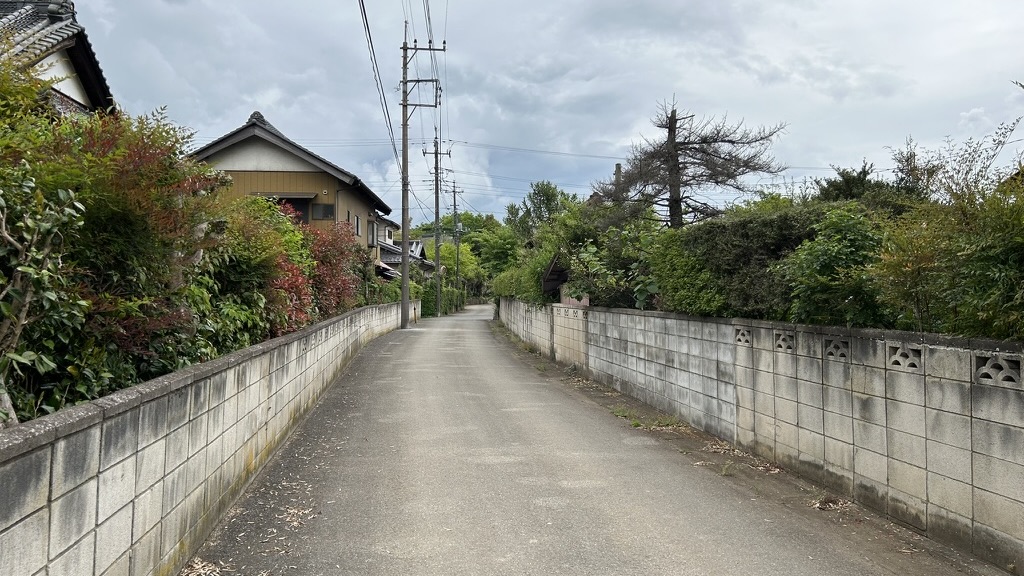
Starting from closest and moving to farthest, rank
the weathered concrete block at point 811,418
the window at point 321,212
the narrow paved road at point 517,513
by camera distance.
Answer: the narrow paved road at point 517,513 < the weathered concrete block at point 811,418 < the window at point 321,212

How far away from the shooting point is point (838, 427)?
5.04 m

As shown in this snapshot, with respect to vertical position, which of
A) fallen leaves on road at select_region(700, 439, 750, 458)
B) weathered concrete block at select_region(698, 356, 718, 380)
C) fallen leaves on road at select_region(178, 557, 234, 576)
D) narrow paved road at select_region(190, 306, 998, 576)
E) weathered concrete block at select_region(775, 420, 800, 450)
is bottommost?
fallen leaves on road at select_region(700, 439, 750, 458)

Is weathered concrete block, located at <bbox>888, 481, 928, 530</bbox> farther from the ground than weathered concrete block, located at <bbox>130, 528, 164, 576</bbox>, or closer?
closer

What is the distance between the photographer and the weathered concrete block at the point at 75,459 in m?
2.38

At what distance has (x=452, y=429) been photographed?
303 inches

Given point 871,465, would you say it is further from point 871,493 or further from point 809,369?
point 809,369

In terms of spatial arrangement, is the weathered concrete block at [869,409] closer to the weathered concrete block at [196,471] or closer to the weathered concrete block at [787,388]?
the weathered concrete block at [787,388]

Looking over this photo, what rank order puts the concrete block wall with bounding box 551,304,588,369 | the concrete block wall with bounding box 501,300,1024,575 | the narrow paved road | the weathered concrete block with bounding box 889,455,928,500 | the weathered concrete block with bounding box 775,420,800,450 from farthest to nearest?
the concrete block wall with bounding box 551,304,588,369 → the weathered concrete block with bounding box 775,420,800,450 → the weathered concrete block with bounding box 889,455,928,500 → the narrow paved road → the concrete block wall with bounding box 501,300,1024,575

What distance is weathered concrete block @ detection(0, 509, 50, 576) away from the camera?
209cm

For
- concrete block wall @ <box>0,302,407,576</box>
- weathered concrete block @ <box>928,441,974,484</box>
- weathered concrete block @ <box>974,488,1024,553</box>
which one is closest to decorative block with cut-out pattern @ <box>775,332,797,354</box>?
weathered concrete block @ <box>928,441,974,484</box>

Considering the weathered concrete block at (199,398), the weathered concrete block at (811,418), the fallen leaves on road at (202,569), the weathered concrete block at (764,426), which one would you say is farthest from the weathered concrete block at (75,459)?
the weathered concrete block at (764,426)

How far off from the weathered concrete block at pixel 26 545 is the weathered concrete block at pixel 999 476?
465 cm

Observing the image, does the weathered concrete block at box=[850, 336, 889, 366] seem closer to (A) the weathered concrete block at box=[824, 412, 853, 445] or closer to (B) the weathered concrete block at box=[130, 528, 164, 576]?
(A) the weathered concrete block at box=[824, 412, 853, 445]

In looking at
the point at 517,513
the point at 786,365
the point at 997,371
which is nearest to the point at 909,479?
the point at 997,371
